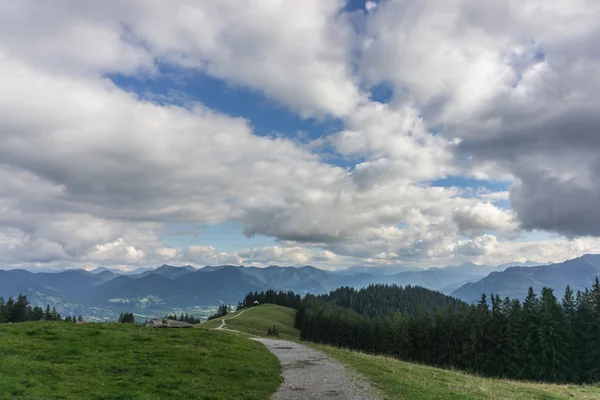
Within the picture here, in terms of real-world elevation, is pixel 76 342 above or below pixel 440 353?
above

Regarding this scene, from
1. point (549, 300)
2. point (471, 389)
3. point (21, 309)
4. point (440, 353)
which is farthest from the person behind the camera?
point (21, 309)

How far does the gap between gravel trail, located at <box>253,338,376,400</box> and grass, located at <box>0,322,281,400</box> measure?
1046 millimetres

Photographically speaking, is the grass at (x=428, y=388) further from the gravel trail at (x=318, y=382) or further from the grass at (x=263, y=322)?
the grass at (x=263, y=322)

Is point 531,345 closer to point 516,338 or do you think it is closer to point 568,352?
point 516,338

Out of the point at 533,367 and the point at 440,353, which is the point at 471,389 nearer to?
the point at 533,367

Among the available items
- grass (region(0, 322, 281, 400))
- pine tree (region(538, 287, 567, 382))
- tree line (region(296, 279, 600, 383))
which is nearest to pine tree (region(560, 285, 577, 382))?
tree line (region(296, 279, 600, 383))

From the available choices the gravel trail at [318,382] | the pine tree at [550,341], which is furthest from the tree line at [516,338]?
the gravel trail at [318,382]

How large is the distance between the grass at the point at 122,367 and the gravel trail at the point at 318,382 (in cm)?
105

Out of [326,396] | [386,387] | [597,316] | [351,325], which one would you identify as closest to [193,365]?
[326,396]

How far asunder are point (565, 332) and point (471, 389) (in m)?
66.4

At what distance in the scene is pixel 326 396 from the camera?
19938mm

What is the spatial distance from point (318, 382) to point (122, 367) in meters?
13.2

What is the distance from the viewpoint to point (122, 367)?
912 inches

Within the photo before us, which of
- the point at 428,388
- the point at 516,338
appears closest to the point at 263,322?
the point at 516,338
